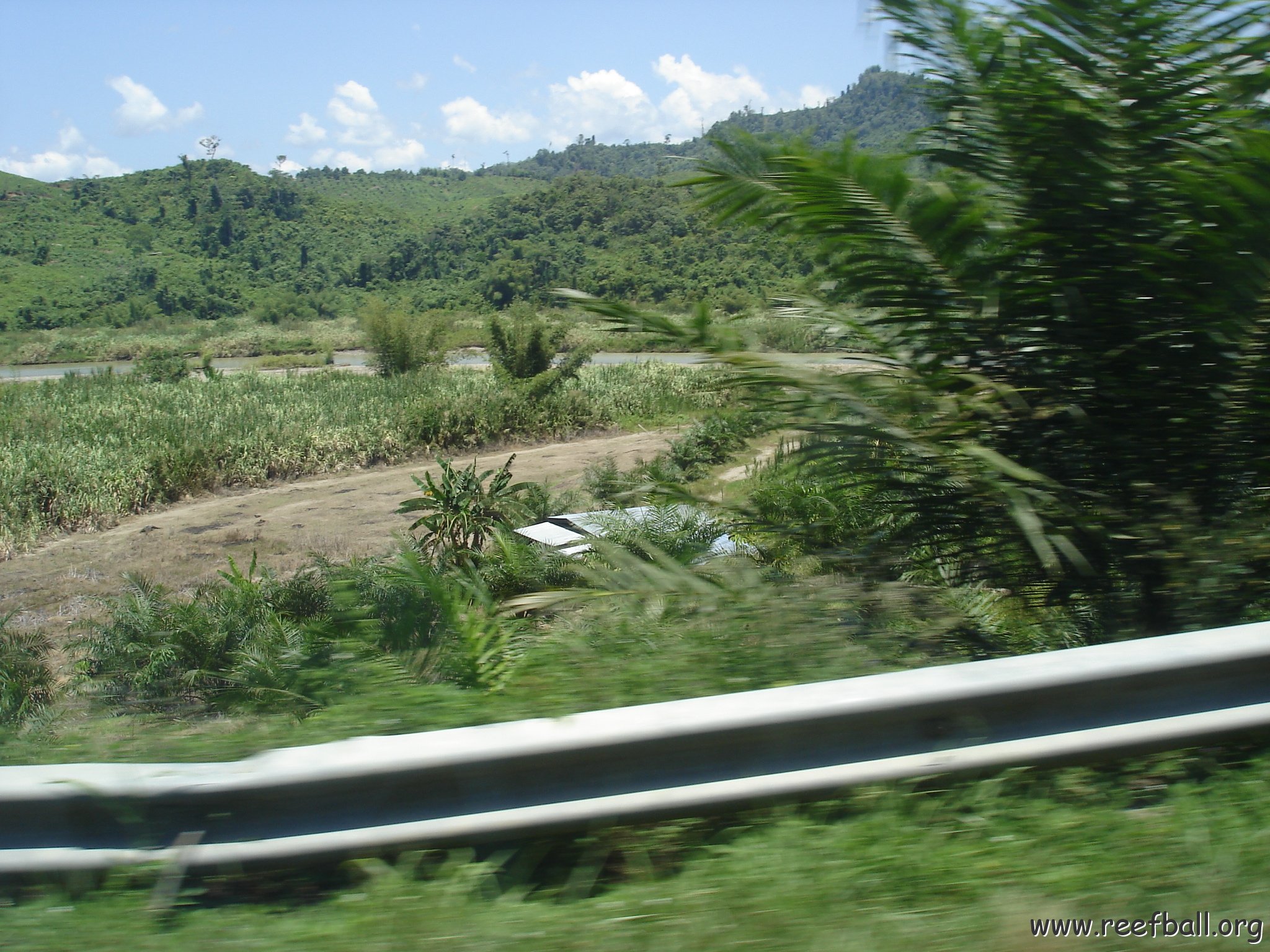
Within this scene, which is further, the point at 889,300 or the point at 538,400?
the point at 538,400

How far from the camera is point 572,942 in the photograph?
1650mm

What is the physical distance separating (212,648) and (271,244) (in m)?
89.9

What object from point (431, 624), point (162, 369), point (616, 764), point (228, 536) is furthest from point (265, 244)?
point (616, 764)

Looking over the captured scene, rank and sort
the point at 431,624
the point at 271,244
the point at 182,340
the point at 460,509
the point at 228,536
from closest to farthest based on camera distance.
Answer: the point at 431,624 < the point at 460,509 < the point at 228,536 < the point at 182,340 < the point at 271,244

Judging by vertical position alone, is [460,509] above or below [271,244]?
below

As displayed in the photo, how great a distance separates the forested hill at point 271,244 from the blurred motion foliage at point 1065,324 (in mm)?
19457

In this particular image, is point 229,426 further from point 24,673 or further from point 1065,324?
point 1065,324

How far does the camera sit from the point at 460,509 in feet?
35.0

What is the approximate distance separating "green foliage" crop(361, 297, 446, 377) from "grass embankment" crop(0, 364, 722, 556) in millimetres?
2144

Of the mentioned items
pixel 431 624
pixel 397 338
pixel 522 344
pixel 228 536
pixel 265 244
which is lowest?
pixel 228 536

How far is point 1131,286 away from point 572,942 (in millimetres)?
2860

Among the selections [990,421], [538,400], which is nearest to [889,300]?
[990,421]

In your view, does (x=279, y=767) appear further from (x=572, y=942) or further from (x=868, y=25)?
(x=868, y=25)

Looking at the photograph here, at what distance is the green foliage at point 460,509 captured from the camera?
34.3ft
